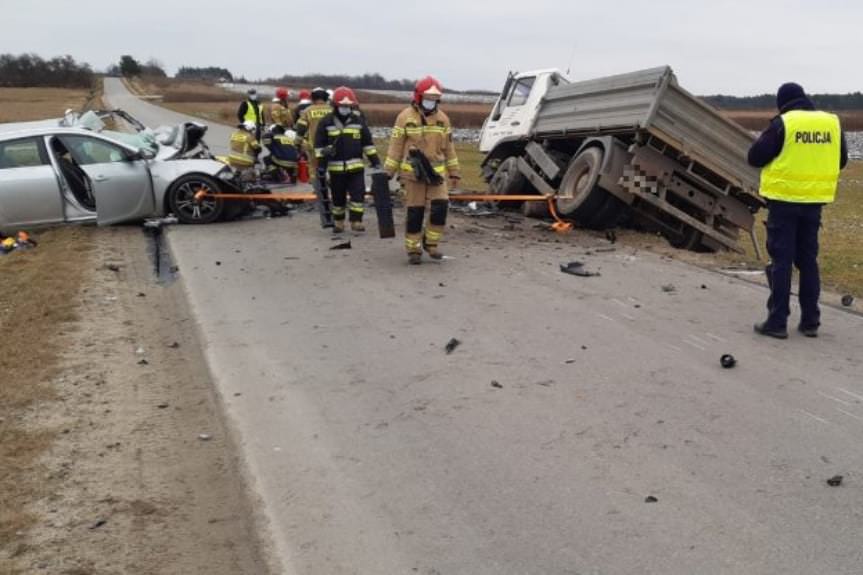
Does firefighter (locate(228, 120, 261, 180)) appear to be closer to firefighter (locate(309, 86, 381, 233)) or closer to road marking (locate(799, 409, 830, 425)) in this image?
firefighter (locate(309, 86, 381, 233))

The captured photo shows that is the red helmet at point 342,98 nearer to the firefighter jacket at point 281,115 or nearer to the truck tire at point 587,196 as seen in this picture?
the truck tire at point 587,196

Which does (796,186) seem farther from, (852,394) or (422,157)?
(422,157)

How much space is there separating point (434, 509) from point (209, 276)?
521 cm

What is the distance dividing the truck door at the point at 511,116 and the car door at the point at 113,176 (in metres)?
5.94

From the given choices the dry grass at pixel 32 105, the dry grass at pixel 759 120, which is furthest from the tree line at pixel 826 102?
the dry grass at pixel 32 105

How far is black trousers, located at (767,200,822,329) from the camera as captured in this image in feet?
19.5

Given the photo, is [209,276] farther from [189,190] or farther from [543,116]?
[543,116]

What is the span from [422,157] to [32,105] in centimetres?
5551

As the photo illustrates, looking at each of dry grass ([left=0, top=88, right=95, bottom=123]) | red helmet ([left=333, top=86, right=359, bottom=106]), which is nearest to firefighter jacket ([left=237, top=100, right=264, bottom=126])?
red helmet ([left=333, top=86, right=359, bottom=106])

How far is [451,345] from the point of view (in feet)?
18.8

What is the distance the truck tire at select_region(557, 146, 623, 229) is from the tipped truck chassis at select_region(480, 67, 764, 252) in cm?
1

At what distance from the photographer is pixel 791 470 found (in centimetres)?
383

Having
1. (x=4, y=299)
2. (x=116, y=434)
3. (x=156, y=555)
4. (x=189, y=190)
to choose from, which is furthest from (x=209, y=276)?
(x=156, y=555)

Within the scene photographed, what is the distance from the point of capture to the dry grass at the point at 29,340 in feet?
12.3
